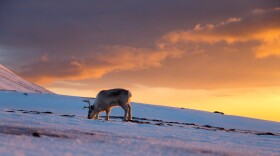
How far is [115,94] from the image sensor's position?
32062 millimetres

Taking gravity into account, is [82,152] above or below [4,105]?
below

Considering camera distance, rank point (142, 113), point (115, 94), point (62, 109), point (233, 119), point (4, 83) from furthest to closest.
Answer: point (4, 83) → point (233, 119) → point (142, 113) → point (62, 109) → point (115, 94)

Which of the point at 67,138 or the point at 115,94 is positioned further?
the point at 115,94

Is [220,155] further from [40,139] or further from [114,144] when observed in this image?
[40,139]

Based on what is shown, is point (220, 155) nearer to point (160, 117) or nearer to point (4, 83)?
point (160, 117)

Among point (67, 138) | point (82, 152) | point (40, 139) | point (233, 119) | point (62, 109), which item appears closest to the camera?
point (82, 152)

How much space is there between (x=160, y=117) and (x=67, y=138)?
33.7 m

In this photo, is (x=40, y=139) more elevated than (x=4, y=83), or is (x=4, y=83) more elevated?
(x=4, y=83)

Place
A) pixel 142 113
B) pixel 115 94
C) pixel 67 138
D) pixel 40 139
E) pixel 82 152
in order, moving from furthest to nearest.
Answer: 1. pixel 142 113
2. pixel 115 94
3. pixel 67 138
4. pixel 40 139
5. pixel 82 152

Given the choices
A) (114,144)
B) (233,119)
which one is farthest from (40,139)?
(233,119)

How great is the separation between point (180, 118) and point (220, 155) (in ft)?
113

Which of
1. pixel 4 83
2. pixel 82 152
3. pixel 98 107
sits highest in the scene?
pixel 4 83

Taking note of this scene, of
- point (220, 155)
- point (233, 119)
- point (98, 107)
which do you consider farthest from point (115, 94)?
point (233, 119)

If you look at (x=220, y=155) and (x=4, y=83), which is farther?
(x=4, y=83)
